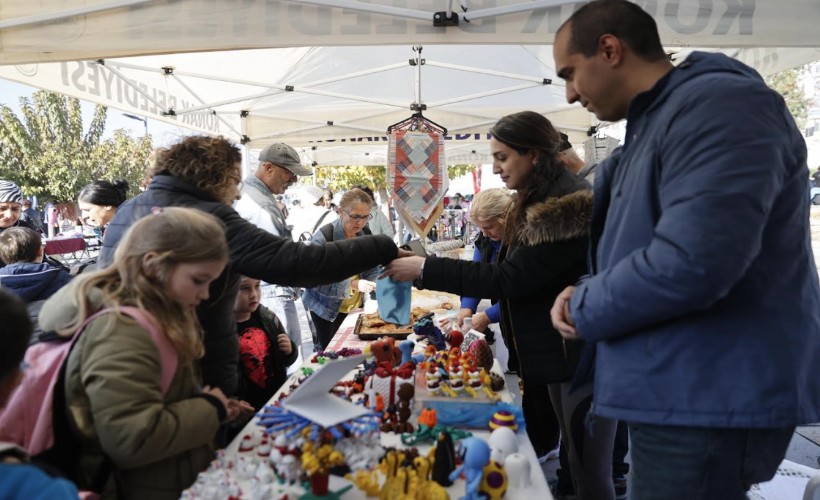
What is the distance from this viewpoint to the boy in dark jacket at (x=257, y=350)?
2246mm

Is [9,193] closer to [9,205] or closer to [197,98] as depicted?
[9,205]

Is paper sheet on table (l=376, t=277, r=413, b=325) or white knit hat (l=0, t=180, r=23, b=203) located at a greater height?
white knit hat (l=0, t=180, r=23, b=203)

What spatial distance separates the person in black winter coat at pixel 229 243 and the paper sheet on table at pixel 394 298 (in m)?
0.40

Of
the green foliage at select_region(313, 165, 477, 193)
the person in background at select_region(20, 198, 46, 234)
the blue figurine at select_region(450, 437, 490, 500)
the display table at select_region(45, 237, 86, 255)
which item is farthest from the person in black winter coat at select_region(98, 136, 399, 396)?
the green foliage at select_region(313, 165, 477, 193)

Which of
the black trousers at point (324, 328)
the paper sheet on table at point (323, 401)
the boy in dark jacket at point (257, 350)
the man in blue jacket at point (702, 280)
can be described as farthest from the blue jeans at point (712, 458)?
the black trousers at point (324, 328)

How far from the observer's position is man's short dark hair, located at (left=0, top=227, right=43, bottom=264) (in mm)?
2822

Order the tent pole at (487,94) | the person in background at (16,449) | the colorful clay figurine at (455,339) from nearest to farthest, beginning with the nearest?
1. the person in background at (16,449)
2. the colorful clay figurine at (455,339)
3. the tent pole at (487,94)

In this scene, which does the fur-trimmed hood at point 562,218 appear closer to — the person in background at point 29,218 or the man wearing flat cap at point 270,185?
the man wearing flat cap at point 270,185

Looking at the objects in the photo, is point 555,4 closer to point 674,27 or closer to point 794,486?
point 674,27

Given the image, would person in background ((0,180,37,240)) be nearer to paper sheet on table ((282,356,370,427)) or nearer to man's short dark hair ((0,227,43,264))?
man's short dark hair ((0,227,43,264))

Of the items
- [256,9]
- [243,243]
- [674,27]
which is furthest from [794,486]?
[256,9]

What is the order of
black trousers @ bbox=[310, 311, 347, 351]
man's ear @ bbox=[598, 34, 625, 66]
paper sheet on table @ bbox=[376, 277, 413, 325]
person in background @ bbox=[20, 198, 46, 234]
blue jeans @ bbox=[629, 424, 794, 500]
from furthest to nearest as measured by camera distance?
person in background @ bbox=[20, 198, 46, 234]
black trousers @ bbox=[310, 311, 347, 351]
paper sheet on table @ bbox=[376, 277, 413, 325]
man's ear @ bbox=[598, 34, 625, 66]
blue jeans @ bbox=[629, 424, 794, 500]

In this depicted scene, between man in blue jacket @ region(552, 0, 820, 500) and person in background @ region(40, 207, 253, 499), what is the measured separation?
37.0 inches

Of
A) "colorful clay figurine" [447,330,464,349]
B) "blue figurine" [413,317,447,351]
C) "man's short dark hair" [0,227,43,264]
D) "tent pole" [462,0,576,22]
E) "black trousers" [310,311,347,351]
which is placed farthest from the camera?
"black trousers" [310,311,347,351]
